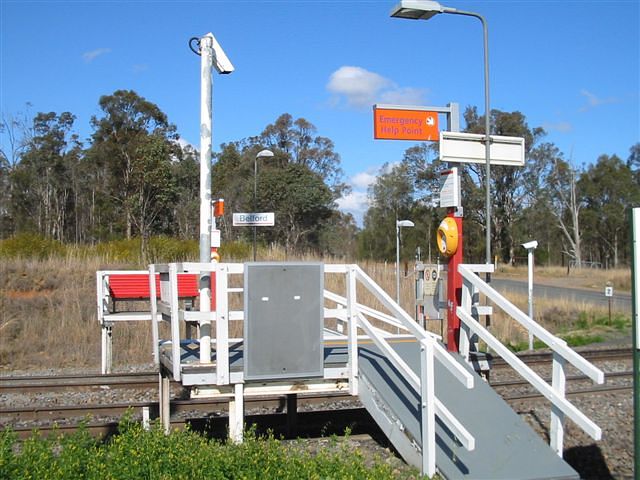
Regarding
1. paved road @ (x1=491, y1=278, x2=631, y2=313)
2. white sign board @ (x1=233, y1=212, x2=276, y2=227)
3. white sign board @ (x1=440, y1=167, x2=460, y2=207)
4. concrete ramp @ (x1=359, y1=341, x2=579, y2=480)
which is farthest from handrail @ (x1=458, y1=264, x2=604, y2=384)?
paved road @ (x1=491, y1=278, x2=631, y2=313)

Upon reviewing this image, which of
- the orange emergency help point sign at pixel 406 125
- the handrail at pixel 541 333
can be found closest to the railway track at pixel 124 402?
the handrail at pixel 541 333

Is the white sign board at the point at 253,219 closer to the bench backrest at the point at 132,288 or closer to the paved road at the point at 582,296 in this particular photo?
the bench backrest at the point at 132,288

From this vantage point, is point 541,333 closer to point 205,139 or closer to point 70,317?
point 205,139

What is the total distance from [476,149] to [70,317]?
1212 cm

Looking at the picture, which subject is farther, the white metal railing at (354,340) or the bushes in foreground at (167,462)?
the white metal railing at (354,340)

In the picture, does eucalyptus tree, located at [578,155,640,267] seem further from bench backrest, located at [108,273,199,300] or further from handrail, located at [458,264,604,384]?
handrail, located at [458,264,604,384]

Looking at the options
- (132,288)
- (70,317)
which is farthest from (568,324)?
(70,317)

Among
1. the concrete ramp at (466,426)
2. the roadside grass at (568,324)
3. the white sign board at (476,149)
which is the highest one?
the white sign board at (476,149)

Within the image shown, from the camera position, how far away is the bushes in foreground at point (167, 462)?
5.05m

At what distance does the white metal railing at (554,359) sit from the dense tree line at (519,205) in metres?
46.9

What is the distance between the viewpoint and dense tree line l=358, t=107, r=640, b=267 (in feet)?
196

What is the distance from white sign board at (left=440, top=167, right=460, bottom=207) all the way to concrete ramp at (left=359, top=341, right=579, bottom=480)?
7.84ft

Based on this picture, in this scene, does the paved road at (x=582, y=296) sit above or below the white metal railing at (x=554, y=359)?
below

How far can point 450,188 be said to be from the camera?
347 inches
